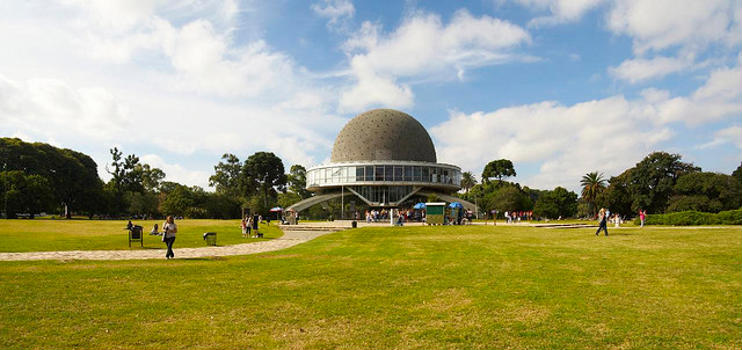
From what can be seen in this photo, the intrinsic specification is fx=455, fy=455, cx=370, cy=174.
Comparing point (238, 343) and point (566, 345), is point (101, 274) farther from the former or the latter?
point (566, 345)

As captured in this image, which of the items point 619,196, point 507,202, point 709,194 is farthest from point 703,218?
point 507,202

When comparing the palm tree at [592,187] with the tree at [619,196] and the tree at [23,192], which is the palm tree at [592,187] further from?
the tree at [23,192]

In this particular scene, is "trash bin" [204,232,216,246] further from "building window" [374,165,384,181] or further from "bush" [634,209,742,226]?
"building window" [374,165,384,181]

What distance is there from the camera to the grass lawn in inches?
210

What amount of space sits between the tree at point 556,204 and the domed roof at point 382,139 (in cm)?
1957

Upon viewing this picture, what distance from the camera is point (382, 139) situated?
2852 inches

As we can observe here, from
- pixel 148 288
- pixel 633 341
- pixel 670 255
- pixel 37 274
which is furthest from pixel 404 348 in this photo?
pixel 670 255

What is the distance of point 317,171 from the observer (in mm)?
71812

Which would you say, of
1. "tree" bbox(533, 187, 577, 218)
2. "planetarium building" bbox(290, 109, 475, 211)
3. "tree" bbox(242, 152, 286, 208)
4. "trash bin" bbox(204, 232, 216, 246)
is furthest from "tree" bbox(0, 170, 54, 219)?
"tree" bbox(533, 187, 577, 218)

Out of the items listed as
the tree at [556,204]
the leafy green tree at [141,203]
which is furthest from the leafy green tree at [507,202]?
the leafy green tree at [141,203]

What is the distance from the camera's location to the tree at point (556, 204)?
62781 mm

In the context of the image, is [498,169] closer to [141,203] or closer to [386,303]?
[141,203]

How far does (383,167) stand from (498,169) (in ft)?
90.9

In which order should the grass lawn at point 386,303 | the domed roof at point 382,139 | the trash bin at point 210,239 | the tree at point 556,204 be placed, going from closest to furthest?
the grass lawn at point 386,303, the trash bin at point 210,239, the tree at point 556,204, the domed roof at point 382,139
